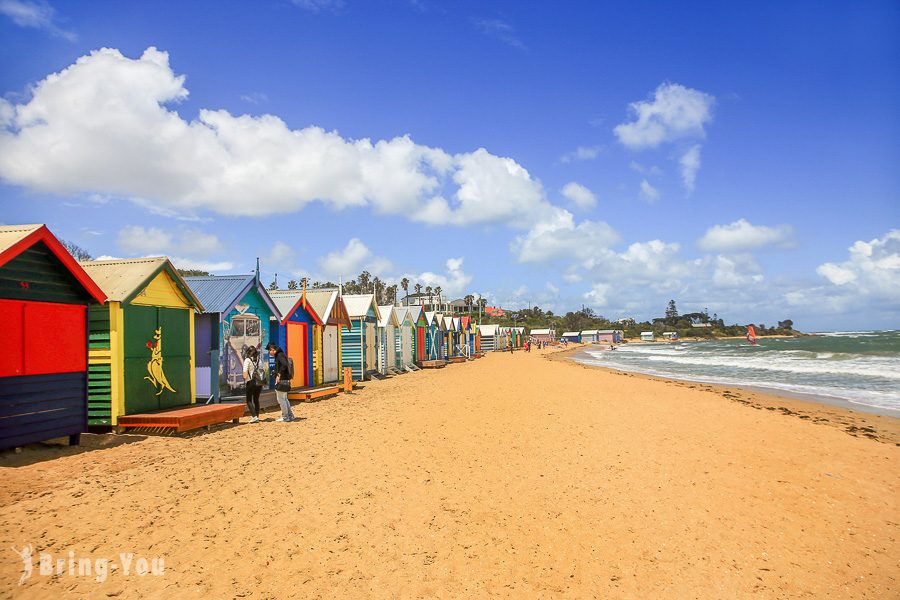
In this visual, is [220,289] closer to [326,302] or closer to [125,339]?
[125,339]

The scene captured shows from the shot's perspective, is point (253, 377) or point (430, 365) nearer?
point (253, 377)

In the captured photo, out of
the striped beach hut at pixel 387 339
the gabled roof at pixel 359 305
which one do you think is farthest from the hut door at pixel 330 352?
the striped beach hut at pixel 387 339

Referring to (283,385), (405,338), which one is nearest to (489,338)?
(405,338)

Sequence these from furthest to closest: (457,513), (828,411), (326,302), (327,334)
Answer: (327,334) < (326,302) < (828,411) < (457,513)

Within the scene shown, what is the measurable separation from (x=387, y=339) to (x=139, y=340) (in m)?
19.3

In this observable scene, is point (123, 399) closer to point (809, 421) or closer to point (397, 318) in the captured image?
point (809, 421)

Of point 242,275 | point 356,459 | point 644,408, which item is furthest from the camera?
point 644,408

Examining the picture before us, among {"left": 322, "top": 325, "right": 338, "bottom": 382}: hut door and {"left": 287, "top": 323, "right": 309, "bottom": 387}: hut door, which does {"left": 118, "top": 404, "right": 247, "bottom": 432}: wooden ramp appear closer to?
{"left": 287, "top": 323, "right": 309, "bottom": 387}: hut door

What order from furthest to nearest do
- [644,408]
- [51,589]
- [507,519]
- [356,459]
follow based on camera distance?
[644,408] → [356,459] → [507,519] → [51,589]

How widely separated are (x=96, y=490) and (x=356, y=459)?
13.2 ft

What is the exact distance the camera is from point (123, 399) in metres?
11.1

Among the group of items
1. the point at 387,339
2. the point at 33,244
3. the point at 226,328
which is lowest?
the point at 387,339

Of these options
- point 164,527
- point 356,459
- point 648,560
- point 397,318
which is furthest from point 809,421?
point 397,318

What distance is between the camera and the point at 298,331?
19625 millimetres
